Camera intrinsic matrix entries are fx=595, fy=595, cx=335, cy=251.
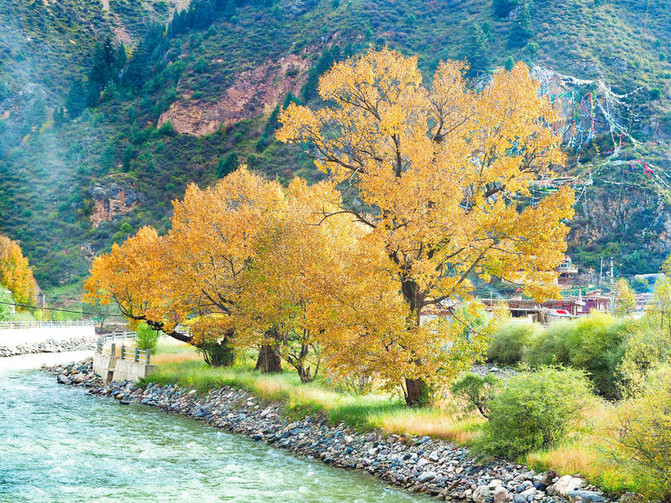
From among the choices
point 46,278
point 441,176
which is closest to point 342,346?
point 441,176

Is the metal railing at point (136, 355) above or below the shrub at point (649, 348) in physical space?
below

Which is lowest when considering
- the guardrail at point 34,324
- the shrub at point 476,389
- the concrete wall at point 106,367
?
the guardrail at point 34,324

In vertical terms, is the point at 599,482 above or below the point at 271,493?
above

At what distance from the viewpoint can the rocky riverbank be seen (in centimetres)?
4888

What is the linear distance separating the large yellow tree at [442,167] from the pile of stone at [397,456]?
7.30ft

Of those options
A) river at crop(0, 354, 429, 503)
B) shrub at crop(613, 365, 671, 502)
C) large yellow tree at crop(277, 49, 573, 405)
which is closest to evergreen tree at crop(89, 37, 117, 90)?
river at crop(0, 354, 429, 503)

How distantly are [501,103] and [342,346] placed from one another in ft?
27.7

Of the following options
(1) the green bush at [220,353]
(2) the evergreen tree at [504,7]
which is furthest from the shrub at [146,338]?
(2) the evergreen tree at [504,7]

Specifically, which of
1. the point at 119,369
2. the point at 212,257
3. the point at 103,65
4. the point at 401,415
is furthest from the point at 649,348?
the point at 103,65

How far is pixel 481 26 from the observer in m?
131

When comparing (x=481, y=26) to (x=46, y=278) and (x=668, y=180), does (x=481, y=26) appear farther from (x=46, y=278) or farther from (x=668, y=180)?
(x=46, y=278)

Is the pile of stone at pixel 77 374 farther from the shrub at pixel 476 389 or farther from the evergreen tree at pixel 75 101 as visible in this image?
the evergreen tree at pixel 75 101

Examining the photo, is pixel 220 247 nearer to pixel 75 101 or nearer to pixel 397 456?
pixel 397 456

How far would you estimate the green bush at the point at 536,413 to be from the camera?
1331 cm
